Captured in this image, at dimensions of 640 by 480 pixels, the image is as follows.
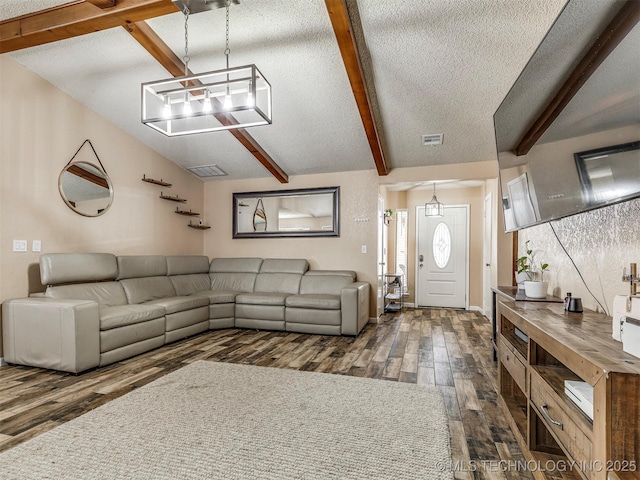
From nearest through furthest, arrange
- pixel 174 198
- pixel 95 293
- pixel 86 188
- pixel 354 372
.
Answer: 1. pixel 354 372
2. pixel 95 293
3. pixel 86 188
4. pixel 174 198

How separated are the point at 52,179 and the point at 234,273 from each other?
8.53 ft

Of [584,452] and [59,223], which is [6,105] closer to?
[59,223]

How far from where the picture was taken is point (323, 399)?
2316 millimetres

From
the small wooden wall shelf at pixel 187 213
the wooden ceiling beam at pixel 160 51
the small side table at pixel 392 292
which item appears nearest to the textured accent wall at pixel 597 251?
the wooden ceiling beam at pixel 160 51

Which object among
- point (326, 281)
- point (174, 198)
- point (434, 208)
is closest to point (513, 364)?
point (326, 281)

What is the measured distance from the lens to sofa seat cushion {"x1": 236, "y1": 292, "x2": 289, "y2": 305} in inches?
175

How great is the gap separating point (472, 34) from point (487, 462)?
2.86 meters

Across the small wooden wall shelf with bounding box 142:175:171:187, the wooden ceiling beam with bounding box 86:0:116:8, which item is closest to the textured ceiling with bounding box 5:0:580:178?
the wooden ceiling beam with bounding box 86:0:116:8

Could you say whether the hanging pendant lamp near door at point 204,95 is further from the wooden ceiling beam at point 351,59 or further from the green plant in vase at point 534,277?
the green plant in vase at point 534,277

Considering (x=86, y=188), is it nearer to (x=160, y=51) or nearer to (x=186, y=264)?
(x=186, y=264)

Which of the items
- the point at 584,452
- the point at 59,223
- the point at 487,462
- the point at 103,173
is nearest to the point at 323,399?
the point at 487,462

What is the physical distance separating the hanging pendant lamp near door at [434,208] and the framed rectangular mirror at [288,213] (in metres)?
1.87

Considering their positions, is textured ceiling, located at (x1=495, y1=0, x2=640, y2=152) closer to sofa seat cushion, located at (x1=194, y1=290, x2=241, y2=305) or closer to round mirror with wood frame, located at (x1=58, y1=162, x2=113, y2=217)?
sofa seat cushion, located at (x1=194, y1=290, x2=241, y2=305)

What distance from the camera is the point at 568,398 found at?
50.2 inches
